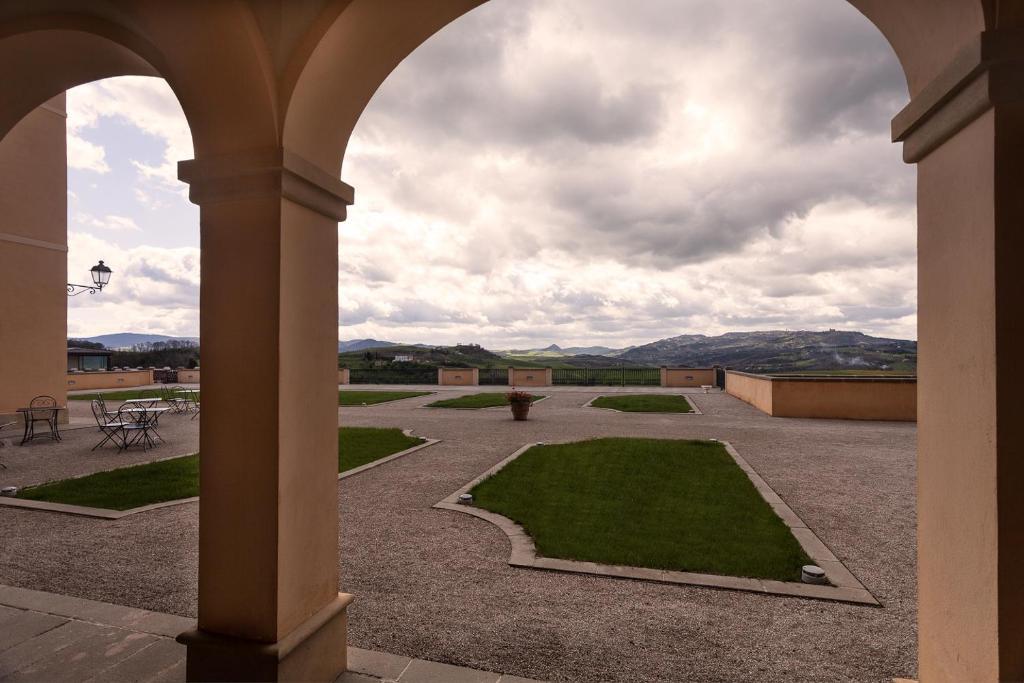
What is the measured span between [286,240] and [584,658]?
10.5ft

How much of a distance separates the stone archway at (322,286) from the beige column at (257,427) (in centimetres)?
1

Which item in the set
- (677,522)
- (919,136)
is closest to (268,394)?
(919,136)

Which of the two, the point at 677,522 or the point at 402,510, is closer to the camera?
Result: the point at 677,522

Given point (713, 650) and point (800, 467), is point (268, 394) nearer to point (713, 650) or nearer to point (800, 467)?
point (713, 650)

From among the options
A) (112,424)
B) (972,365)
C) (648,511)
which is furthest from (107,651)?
(112,424)

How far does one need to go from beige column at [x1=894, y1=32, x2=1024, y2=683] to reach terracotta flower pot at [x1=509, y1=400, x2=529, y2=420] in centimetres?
1299

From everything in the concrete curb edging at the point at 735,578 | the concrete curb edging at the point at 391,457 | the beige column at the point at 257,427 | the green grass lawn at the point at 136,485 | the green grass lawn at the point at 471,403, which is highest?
the beige column at the point at 257,427

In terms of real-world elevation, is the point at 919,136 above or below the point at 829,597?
above

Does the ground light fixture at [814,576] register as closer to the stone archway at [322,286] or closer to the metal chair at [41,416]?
the stone archway at [322,286]

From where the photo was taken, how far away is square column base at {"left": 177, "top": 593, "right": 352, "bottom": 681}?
2.44 m

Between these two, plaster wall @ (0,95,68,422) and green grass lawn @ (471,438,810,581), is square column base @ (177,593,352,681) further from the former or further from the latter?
plaster wall @ (0,95,68,422)

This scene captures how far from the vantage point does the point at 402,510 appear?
6348mm

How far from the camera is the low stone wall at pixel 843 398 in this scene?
48.3 ft

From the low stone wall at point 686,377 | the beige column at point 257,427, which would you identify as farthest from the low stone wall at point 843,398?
the beige column at point 257,427
